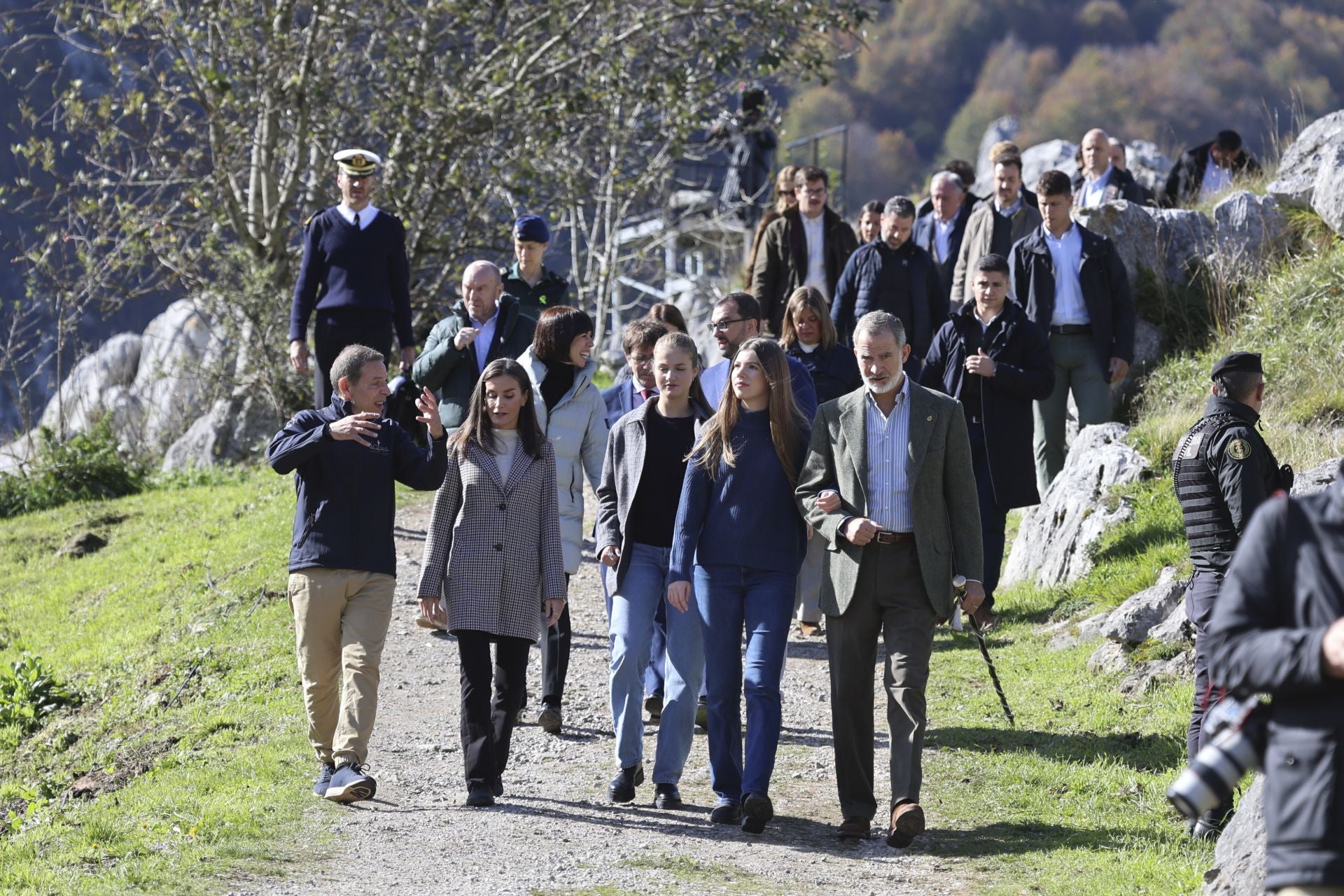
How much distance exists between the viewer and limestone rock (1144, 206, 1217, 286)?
13.8 m

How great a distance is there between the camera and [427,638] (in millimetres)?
9867

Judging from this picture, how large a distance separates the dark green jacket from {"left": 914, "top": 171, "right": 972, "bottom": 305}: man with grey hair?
12.9 feet

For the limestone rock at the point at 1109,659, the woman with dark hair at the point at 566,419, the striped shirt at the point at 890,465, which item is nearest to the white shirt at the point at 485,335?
the woman with dark hair at the point at 566,419

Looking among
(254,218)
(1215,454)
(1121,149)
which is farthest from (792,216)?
(254,218)

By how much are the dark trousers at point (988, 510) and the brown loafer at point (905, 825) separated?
3169mm

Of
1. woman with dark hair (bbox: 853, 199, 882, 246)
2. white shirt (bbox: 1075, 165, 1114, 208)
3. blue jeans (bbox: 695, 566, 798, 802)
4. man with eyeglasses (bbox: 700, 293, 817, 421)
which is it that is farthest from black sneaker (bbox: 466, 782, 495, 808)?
white shirt (bbox: 1075, 165, 1114, 208)

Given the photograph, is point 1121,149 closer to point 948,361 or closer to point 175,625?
point 948,361

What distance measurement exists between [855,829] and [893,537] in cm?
116

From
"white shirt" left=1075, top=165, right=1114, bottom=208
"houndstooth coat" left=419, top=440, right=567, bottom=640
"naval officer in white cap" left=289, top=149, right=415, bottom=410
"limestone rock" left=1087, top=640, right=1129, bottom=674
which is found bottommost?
"limestone rock" left=1087, top=640, right=1129, bottom=674

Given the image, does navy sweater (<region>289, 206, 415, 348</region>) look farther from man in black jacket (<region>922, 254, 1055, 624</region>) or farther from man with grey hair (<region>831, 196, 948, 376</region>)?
man in black jacket (<region>922, 254, 1055, 624</region>)

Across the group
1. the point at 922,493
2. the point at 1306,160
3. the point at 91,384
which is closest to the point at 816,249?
the point at 922,493

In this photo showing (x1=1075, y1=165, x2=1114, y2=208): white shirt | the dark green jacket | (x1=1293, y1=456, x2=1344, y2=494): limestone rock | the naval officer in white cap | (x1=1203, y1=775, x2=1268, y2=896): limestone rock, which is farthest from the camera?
(x1=1075, y1=165, x2=1114, y2=208): white shirt

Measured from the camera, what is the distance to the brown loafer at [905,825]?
6223 millimetres

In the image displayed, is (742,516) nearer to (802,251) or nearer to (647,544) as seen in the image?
(647,544)
